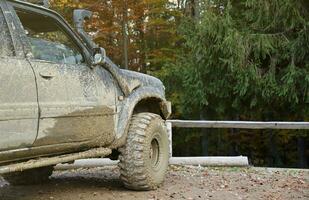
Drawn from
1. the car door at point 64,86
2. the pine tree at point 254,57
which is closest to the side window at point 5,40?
Result: the car door at point 64,86

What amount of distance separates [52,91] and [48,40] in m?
0.69

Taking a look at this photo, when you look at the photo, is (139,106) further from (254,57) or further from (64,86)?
(254,57)

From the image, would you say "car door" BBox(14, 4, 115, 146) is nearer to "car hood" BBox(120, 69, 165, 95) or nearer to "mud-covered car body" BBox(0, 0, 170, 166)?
"mud-covered car body" BBox(0, 0, 170, 166)

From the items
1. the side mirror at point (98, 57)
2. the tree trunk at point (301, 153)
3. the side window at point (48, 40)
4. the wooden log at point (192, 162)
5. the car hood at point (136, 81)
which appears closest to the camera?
the side window at point (48, 40)

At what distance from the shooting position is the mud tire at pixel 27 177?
19.7 ft

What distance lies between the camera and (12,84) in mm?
3805

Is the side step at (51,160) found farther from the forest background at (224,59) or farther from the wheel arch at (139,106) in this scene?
the forest background at (224,59)

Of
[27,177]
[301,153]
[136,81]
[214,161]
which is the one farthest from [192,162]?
[301,153]

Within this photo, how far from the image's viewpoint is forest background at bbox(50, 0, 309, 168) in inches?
543

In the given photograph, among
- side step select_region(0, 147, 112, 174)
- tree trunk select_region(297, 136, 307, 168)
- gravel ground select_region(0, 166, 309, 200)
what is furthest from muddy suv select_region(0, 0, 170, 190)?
tree trunk select_region(297, 136, 307, 168)

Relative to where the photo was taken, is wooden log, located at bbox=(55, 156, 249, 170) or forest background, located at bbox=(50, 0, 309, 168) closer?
wooden log, located at bbox=(55, 156, 249, 170)

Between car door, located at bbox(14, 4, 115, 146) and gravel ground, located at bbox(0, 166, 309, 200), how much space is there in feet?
2.81

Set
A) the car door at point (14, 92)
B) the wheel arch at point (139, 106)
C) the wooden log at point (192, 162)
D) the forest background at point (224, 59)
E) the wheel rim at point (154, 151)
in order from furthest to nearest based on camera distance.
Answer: the forest background at point (224, 59), the wooden log at point (192, 162), the wheel rim at point (154, 151), the wheel arch at point (139, 106), the car door at point (14, 92)

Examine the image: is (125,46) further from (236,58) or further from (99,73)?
(99,73)
